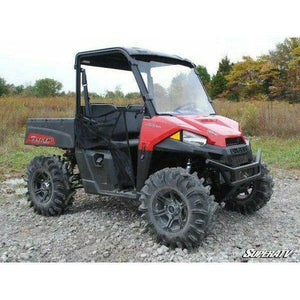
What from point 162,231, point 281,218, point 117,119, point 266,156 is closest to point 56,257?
point 162,231

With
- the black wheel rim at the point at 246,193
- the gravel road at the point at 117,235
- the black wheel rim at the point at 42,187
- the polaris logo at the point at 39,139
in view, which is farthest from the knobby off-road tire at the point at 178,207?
the polaris logo at the point at 39,139

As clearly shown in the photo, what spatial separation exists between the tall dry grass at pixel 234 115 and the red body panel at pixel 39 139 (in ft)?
18.9

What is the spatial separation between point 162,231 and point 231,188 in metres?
0.93

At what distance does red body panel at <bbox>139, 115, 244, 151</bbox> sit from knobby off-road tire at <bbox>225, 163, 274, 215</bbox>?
0.91 meters

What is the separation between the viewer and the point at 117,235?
4.49m

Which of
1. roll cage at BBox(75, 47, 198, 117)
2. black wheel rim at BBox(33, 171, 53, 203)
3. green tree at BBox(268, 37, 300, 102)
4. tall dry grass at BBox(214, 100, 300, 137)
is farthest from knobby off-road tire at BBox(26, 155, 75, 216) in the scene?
green tree at BBox(268, 37, 300, 102)

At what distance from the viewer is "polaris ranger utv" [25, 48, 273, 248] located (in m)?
4.06

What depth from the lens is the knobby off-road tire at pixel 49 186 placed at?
5258 millimetres

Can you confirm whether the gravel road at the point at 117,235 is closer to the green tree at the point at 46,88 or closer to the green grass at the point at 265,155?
the green grass at the point at 265,155

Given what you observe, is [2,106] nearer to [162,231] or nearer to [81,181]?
[81,181]

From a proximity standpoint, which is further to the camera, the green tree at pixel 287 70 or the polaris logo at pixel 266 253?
the green tree at pixel 287 70

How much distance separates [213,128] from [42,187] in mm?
2607

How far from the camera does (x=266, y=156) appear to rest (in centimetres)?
988

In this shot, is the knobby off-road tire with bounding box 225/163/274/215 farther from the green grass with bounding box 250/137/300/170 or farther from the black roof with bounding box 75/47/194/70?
the green grass with bounding box 250/137/300/170
